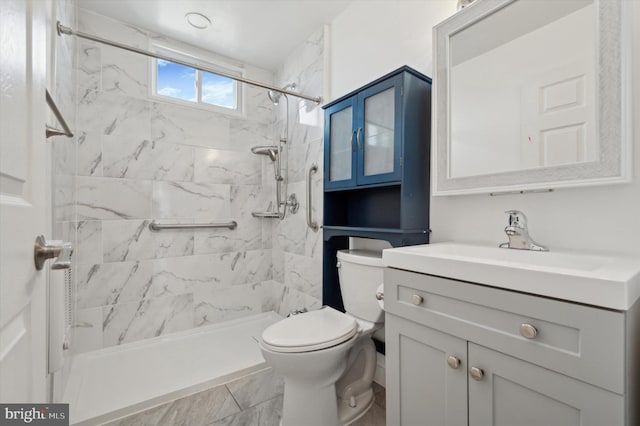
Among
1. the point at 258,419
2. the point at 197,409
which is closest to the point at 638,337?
the point at 258,419

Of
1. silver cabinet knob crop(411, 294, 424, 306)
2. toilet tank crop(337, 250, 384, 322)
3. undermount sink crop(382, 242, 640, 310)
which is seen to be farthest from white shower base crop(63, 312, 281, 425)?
undermount sink crop(382, 242, 640, 310)

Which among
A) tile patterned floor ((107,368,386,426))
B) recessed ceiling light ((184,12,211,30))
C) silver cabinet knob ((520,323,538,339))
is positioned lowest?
tile patterned floor ((107,368,386,426))

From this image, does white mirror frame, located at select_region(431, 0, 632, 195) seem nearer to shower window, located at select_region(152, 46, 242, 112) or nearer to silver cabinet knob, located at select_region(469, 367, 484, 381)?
silver cabinet knob, located at select_region(469, 367, 484, 381)

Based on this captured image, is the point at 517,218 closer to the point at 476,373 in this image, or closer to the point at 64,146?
the point at 476,373

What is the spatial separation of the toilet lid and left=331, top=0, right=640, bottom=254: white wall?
65 centimetres

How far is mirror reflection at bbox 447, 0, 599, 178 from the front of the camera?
0.95 meters

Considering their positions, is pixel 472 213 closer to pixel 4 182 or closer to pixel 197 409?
pixel 4 182

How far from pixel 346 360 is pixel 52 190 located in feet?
5.27

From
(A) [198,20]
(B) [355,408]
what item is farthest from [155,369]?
(A) [198,20]

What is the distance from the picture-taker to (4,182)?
0.43 m

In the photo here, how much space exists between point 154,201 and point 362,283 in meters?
1.81

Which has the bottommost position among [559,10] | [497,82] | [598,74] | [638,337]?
[638,337]

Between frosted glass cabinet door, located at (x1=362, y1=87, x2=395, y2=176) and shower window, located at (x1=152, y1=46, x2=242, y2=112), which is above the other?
shower window, located at (x1=152, y1=46, x2=242, y2=112)

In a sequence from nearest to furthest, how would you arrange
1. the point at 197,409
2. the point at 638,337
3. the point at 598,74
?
the point at 638,337, the point at 598,74, the point at 197,409
